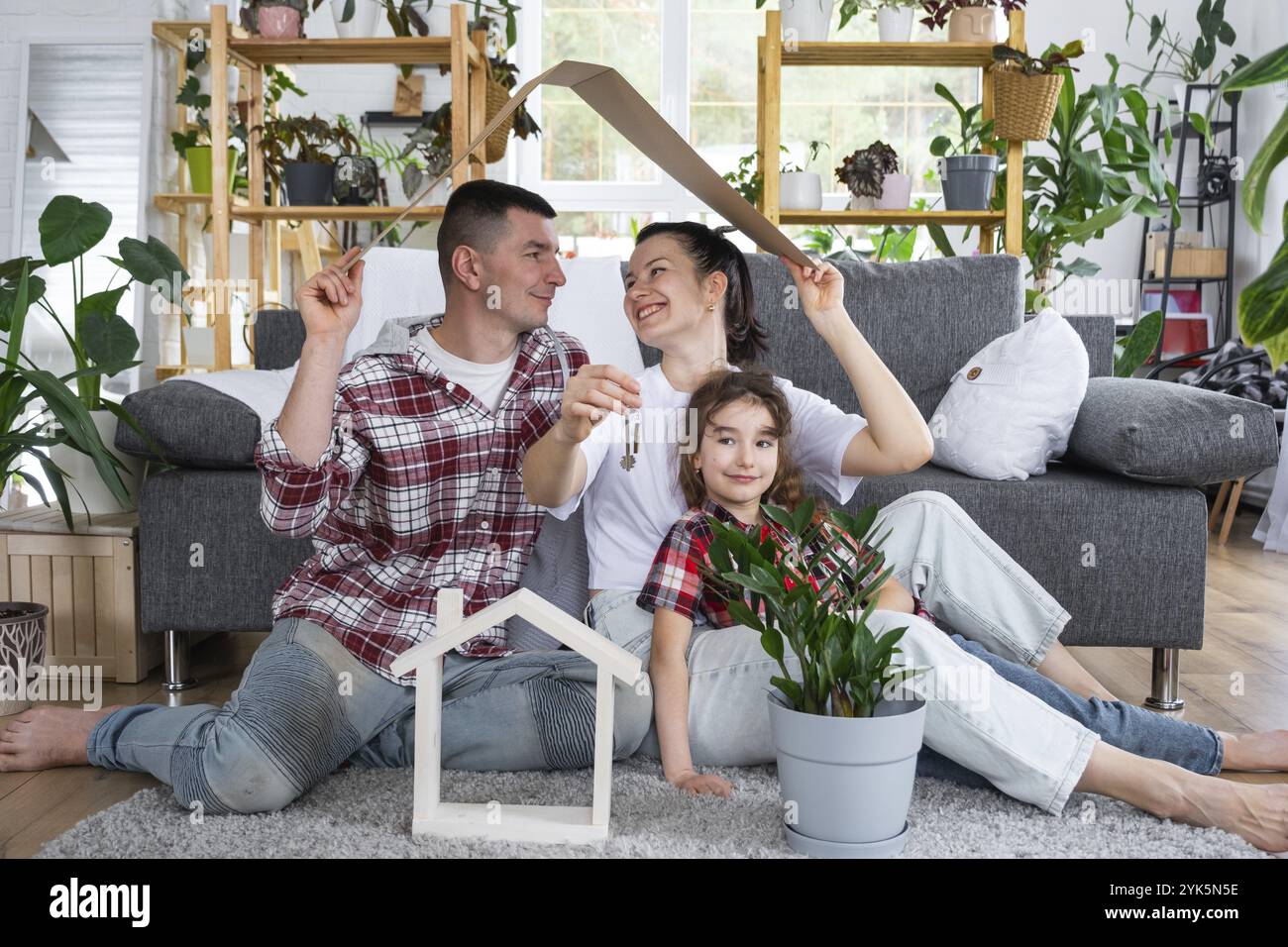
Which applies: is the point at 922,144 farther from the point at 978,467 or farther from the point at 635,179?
the point at 978,467

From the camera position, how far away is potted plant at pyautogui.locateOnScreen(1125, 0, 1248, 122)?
5020 mm

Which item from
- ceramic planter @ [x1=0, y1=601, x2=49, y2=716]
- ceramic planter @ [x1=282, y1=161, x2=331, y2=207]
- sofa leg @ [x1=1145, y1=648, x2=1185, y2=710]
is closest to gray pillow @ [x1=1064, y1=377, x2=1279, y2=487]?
sofa leg @ [x1=1145, y1=648, x2=1185, y2=710]

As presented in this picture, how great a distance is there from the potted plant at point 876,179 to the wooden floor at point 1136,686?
4.42 ft

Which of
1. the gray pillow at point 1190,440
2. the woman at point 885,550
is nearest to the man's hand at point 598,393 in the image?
the woman at point 885,550

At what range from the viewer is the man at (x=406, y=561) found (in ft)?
4.59

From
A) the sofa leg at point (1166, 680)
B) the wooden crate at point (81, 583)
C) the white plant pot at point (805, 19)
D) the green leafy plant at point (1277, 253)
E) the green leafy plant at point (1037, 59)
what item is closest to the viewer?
the green leafy plant at point (1277, 253)

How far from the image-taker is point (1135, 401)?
6.52ft

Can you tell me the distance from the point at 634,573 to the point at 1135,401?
38.4 inches

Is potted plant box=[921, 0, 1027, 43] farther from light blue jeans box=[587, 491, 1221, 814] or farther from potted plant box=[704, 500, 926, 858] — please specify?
potted plant box=[704, 500, 926, 858]

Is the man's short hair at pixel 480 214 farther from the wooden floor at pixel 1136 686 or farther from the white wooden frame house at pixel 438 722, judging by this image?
the wooden floor at pixel 1136 686

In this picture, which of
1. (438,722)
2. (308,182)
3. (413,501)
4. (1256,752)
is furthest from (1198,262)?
(438,722)

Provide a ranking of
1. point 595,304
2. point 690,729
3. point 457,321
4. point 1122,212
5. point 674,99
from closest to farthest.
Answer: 1. point 690,729
2. point 457,321
3. point 595,304
4. point 1122,212
5. point 674,99

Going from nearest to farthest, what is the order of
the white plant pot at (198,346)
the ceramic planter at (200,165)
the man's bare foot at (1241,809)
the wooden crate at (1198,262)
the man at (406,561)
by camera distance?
1. the man's bare foot at (1241,809)
2. the man at (406,561)
3. the white plant pot at (198,346)
4. the ceramic planter at (200,165)
5. the wooden crate at (1198,262)
